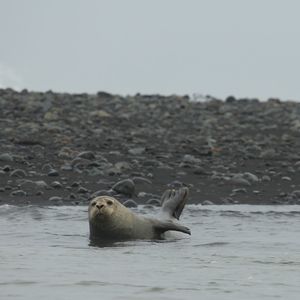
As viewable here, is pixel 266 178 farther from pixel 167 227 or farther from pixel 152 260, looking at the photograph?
pixel 152 260

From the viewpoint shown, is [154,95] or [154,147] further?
[154,95]

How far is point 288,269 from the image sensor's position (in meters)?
8.65

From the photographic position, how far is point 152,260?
9.21m

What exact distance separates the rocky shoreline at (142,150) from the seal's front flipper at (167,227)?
11.9 feet

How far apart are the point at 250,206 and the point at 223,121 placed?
10894 mm

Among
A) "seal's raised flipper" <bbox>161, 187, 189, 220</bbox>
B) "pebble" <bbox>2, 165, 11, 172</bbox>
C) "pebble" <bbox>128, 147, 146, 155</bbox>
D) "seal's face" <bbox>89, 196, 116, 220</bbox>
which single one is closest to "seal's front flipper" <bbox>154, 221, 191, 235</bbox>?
"seal's face" <bbox>89, 196, 116, 220</bbox>

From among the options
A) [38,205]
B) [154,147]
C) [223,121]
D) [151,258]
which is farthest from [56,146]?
[151,258]

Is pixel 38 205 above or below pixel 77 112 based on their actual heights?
below

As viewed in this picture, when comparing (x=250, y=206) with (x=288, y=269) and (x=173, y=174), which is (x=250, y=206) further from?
(x=288, y=269)

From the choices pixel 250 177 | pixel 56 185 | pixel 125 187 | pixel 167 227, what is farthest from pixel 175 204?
pixel 250 177

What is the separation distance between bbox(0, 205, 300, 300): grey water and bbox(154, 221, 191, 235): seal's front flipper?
14 centimetres

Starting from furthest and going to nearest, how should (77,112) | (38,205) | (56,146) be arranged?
(77,112), (56,146), (38,205)

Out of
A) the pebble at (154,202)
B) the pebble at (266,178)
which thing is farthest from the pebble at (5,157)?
the pebble at (266,178)

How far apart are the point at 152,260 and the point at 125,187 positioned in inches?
247
